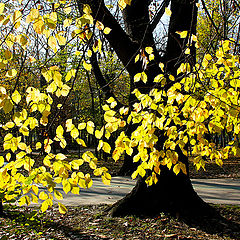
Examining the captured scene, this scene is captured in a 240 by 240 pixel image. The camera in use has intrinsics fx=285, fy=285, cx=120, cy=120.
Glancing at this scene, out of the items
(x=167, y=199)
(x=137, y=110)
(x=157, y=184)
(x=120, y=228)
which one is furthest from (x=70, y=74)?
(x=167, y=199)

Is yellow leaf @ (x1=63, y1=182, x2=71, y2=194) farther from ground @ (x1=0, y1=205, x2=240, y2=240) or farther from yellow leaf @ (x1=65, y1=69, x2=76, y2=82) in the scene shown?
ground @ (x1=0, y1=205, x2=240, y2=240)

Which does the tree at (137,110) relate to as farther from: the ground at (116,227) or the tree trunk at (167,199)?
the ground at (116,227)

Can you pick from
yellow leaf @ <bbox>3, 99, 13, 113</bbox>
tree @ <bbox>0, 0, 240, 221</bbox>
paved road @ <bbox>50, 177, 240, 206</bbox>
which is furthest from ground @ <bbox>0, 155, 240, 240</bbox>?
yellow leaf @ <bbox>3, 99, 13, 113</bbox>

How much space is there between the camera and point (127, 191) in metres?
7.83

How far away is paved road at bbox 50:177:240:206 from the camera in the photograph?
6590mm

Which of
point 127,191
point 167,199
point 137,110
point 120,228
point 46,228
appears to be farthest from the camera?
point 127,191

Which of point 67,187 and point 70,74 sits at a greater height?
point 70,74

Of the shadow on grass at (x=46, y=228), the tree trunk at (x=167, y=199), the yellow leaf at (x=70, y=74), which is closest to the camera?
the yellow leaf at (x=70, y=74)

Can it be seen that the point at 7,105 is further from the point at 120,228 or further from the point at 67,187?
the point at 120,228

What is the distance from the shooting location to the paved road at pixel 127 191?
6.59m

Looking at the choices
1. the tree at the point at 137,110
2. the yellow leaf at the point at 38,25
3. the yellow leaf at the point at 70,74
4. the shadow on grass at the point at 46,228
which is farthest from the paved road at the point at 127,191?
the yellow leaf at the point at 38,25

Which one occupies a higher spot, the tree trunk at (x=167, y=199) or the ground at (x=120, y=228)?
the tree trunk at (x=167, y=199)

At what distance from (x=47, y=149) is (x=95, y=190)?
20.0ft

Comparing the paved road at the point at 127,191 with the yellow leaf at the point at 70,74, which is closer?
the yellow leaf at the point at 70,74
